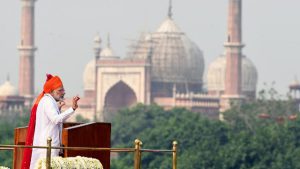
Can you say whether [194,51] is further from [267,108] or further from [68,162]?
[68,162]

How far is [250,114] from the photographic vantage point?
11556 cm

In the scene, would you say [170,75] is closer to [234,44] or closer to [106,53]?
[106,53]

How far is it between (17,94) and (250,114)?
41.9 m

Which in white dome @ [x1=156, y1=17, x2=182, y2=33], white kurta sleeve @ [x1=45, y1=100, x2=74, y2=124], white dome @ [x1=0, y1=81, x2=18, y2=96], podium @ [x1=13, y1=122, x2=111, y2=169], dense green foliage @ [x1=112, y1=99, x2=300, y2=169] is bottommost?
dense green foliage @ [x1=112, y1=99, x2=300, y2=169]

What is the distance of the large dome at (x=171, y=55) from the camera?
152250 mm

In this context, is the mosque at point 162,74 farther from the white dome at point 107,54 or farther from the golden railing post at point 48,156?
the golden railing post at point 48,156

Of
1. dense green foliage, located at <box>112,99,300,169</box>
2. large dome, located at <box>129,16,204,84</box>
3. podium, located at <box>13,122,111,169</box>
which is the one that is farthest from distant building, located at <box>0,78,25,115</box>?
podium, located at <box>13,122,111,169</box>

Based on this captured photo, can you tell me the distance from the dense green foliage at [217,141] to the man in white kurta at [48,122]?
48.7m

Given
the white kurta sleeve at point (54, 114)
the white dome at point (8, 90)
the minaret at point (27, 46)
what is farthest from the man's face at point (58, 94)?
the white dome at point (8, 90)

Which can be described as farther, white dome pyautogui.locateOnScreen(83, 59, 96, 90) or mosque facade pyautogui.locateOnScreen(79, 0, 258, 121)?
white dome pyautogui.locateOnScreen(83, 59, 96, 90)

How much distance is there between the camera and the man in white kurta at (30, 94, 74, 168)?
1367 cm

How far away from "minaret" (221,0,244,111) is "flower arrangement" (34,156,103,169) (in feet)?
406

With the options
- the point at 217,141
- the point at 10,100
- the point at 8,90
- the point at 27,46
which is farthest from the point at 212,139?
the point at 8,90

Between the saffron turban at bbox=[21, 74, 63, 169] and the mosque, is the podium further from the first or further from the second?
the mosque
